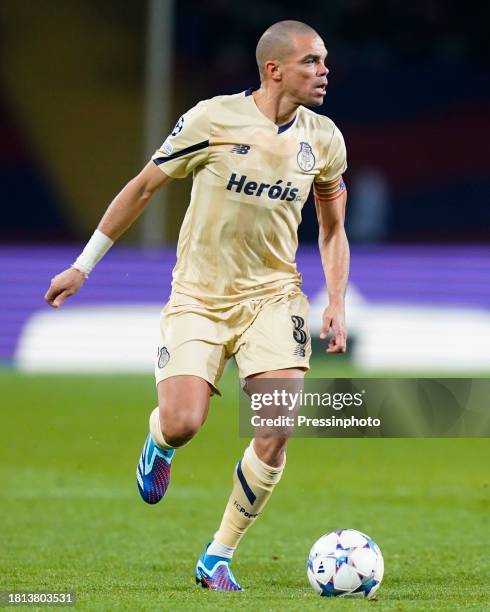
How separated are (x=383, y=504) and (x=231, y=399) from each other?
188 inches

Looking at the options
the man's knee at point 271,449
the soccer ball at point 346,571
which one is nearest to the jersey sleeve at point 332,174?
the man's knee at point 271,449

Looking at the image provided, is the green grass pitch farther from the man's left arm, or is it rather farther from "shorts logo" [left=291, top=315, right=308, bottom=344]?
the man's left arm

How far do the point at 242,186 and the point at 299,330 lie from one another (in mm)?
661

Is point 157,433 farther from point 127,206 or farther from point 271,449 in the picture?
point 127,206

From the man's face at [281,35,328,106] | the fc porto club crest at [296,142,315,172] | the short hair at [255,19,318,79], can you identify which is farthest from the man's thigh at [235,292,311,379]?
the short hair at [255,19,318,79]

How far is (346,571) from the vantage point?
17.9 ft

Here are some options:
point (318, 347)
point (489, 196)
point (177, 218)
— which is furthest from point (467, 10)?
point (318, 347)

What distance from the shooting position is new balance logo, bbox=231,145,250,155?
583cm

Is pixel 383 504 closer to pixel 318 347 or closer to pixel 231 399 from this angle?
pixel 231 399

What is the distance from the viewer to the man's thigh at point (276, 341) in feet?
18.9

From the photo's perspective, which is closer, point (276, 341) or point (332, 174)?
point (276, 341)

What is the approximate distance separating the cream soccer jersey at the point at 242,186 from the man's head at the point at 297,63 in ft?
0.53

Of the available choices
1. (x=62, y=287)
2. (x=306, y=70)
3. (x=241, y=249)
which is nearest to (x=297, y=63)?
(x=306, y=70)

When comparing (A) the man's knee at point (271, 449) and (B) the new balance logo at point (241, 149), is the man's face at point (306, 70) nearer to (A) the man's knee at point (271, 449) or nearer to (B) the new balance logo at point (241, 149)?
(B) the new balance logo at point (241, 149)
